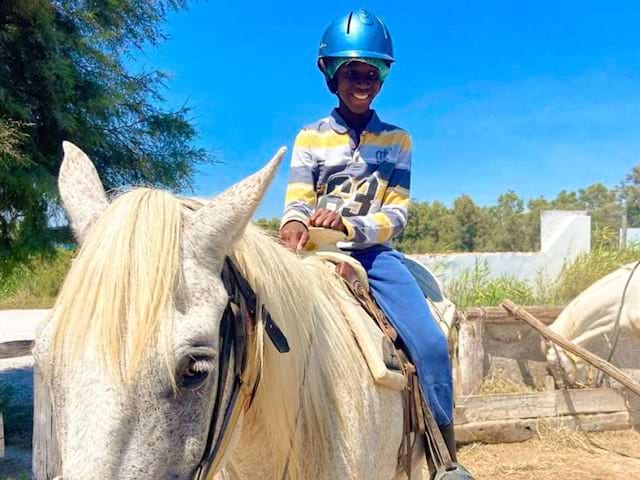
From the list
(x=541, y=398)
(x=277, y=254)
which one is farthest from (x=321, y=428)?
(x=541, y=398)

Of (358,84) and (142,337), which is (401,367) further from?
(358,84)

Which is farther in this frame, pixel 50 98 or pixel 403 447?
pixel 50 98

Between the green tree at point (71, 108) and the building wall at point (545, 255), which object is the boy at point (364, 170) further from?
the building wall at point (545, 255)

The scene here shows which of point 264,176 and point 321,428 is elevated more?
point 264,176

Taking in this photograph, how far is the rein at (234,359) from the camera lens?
1.35 meters

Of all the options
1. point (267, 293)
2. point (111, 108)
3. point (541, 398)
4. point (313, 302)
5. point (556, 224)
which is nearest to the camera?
point (267, 293)

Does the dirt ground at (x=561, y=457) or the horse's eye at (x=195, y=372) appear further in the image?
the dirt ground at (x=561, y=457)

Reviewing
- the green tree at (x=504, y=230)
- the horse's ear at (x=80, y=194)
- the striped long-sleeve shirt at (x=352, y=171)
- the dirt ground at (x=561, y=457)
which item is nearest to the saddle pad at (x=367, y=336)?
the striped long-sleeve shirt at (x=352, y=171)

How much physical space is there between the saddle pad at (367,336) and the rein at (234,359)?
0.52 m

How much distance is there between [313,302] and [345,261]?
1.44ft

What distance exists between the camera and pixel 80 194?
1532 millimetres

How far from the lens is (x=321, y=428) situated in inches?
68.9

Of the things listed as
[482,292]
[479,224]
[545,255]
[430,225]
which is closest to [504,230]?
[479,224]

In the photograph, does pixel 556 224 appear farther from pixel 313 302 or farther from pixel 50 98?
pixel 313 302
